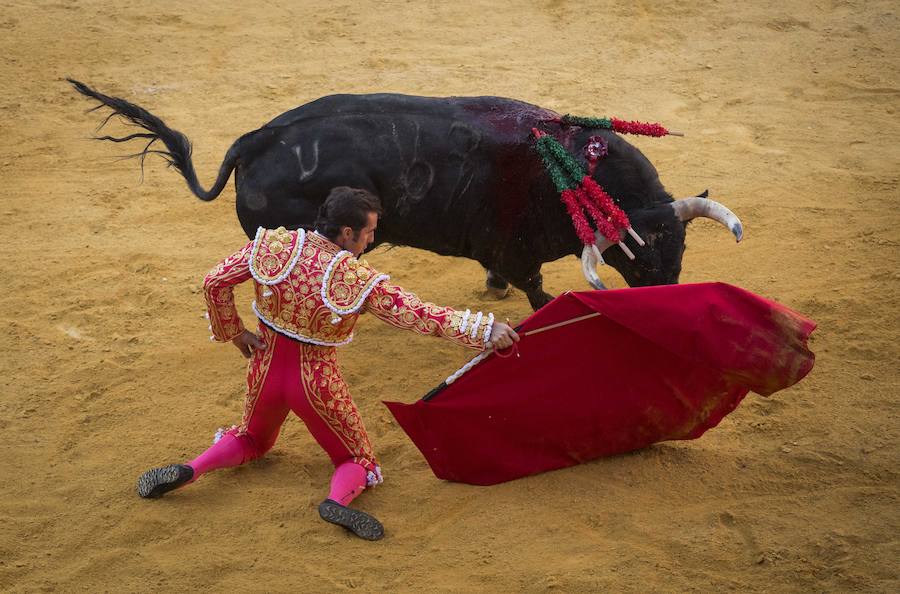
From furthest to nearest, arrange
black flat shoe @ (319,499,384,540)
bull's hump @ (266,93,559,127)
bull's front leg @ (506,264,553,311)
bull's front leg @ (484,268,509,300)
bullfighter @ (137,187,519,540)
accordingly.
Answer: bull's front leg @ (484,268,509,300) < bull's front leg @ (506,264,553,311) < bull's hump @ (266,93,559,127) < black flat shoe @ (319,499,384,540) < bullfighter @ (137,187,519,540)

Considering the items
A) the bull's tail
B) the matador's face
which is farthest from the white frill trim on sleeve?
the bull's tail

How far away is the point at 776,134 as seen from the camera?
8.10m

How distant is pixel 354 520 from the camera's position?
12.4ft

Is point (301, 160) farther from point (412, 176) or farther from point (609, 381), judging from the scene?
point (609, 381)

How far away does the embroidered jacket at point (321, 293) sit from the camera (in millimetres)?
3572

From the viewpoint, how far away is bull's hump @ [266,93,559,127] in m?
4.84

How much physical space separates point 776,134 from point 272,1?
6.05m

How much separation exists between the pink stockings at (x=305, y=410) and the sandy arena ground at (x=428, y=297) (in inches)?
6.4

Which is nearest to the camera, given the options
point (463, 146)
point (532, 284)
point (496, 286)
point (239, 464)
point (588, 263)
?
point (239, 464)

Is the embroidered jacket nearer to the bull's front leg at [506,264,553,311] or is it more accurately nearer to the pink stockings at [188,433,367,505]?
the pink stockings at [188,433,367,505]

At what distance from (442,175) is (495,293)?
132 centimetres

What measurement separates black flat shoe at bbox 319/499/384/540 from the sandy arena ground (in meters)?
0.06

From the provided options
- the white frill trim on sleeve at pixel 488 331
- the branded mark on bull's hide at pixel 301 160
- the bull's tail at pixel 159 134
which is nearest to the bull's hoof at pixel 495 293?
the branded mark on bull's hide at pixel 301 160

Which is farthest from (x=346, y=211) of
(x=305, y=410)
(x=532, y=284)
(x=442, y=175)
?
(x=532, y=284)
